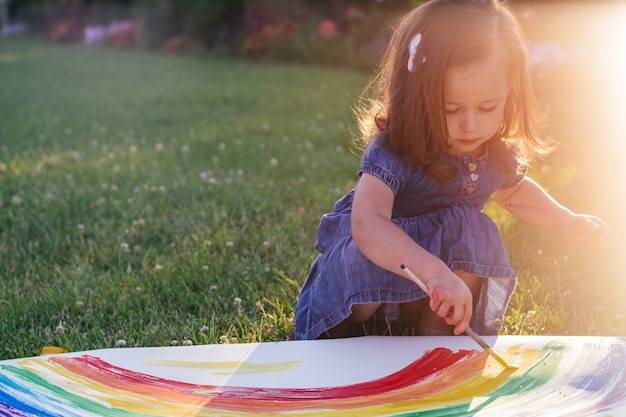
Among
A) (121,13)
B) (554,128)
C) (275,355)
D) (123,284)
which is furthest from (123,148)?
(121,13)

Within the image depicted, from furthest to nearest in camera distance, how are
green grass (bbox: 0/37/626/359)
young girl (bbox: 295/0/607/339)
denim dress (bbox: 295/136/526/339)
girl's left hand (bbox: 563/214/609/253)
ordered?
green grass (bbox: 0/37/626/359) → girl's left hand (bbox: 563/214/609/253) → denim dress (bbox: 295/136/526/339) → young girl (bbox: 295/0/607/339)

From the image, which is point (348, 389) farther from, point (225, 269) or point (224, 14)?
point (224, 14)

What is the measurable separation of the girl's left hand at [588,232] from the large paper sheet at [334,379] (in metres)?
0.27

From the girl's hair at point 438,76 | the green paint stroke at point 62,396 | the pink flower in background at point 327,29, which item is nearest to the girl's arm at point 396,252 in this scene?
the girl's hair at point 438,76

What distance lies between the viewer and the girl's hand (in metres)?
1.58

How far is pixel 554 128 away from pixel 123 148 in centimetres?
249

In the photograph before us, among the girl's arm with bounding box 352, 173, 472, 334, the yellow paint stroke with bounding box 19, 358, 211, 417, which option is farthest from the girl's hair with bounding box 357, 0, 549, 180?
the yellow paint stroke with bounding box 19, 358, 211, 417

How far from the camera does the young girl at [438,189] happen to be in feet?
5.73

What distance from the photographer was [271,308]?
7.55ft

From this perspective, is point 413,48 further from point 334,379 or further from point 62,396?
point 62,396

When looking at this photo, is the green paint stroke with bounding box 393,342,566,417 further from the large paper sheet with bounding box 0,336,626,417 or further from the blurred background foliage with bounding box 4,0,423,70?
the blurred background foliage with bounding box 4,0,423,70

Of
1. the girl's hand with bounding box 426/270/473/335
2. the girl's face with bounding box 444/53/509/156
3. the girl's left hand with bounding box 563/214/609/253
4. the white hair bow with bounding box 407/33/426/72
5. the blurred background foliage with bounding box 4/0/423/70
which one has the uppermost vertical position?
the white hair bow with bounding box 407/33/426/72

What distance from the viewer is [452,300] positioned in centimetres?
158

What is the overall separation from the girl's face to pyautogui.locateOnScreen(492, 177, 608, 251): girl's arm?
1.21ft
